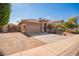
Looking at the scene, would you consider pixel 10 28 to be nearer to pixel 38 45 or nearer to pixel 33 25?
pixel 33 25

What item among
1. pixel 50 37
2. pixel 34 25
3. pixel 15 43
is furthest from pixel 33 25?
pixel 15 43

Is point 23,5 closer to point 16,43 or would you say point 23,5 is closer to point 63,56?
point 16,43

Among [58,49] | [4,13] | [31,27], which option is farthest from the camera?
[31,27]

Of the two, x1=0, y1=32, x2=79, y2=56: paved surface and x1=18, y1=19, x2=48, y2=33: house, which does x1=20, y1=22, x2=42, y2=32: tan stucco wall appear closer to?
x1=18, y1=19, x2=48, y2=33: house

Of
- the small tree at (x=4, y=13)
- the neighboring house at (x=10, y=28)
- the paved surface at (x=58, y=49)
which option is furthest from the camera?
the neighboring house at (x=10, y=28)

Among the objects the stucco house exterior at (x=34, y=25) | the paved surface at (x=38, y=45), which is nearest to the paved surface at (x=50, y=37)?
the paved surface at (x=38, y=45)

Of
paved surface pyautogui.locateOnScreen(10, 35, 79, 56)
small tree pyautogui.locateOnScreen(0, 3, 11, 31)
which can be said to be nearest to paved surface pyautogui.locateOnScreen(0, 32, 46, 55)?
paved surface pyautogui.locateOnScreen(10, 35, 79, 56)

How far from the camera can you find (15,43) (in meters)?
3.98

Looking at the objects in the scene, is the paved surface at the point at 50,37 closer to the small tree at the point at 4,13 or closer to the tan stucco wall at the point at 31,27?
the tan stucco wall at the point at 31,27

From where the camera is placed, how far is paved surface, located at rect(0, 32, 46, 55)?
3877 millimetres

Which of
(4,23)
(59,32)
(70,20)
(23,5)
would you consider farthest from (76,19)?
(4,23)

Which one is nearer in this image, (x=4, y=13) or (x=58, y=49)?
(x=4, y=13)

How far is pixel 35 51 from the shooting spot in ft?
12.7

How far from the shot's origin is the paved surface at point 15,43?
388cm
